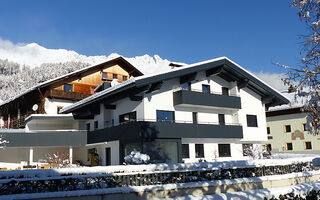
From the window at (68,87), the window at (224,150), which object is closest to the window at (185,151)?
the window at (224,150)

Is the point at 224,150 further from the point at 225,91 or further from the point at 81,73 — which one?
the point at 81,73

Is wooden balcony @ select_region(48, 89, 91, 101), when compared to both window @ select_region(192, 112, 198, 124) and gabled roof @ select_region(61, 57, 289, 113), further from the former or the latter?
window @ select_region(192, 112, 198, 124)

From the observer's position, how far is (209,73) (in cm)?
2667

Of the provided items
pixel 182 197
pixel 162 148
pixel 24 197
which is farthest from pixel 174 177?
pixel 162 148

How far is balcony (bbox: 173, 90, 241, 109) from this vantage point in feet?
77.8

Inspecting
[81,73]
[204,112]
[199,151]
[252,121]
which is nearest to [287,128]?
[252,121]

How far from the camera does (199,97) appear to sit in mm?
24516

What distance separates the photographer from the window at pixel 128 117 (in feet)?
78.0

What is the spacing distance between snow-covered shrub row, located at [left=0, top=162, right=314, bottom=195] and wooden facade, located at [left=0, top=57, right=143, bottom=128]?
929 inches

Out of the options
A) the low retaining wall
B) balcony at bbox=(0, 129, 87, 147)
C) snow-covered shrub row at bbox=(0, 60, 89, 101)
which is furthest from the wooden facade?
snow-covered shrub row at bbox=(0, 60, 89, 101)

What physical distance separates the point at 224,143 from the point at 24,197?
1987 cm

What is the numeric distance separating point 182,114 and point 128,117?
170 inches

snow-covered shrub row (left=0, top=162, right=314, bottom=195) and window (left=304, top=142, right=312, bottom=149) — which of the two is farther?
window (left=304, top=142, right=312, bottom=149)

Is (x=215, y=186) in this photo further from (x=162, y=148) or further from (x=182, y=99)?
(x=182, y=99)
